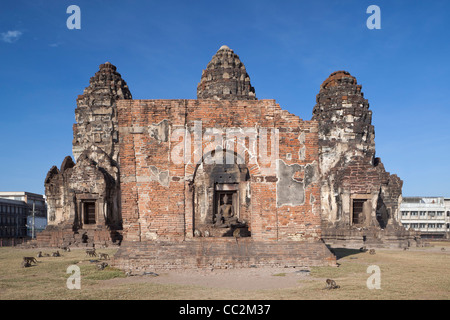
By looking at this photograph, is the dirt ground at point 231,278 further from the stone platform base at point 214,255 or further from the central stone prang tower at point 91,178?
the central stone prang tower at point 91,178

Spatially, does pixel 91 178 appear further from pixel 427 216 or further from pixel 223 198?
pixel 427 216

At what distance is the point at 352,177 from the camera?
2250 cm

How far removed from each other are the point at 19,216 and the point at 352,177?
49.1 meters

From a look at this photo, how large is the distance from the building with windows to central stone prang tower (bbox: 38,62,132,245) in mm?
22289

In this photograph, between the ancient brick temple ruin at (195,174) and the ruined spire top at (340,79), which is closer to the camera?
the ancient brick temple ruin at (195,174)

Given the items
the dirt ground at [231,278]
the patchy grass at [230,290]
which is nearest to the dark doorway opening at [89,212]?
the patchy grass at [230,290]

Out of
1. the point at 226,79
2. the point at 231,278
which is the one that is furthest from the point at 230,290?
the point at 226,79

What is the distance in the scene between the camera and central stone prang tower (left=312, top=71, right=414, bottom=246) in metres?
22.2

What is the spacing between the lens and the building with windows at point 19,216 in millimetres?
49250

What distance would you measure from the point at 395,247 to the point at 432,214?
1577 inches

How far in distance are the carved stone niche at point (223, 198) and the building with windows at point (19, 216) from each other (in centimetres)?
3069

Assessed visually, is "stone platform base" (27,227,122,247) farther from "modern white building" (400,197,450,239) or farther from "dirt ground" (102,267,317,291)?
"modern white building" (400,197,450,239)
